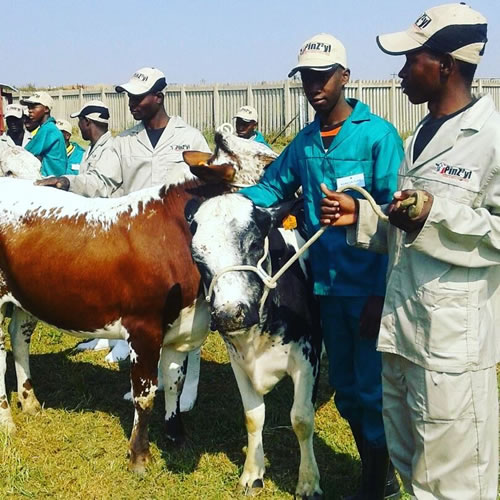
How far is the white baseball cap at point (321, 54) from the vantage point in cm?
353

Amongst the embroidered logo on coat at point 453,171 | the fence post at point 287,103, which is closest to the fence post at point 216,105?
the fence post at point 287,103

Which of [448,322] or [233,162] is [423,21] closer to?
[448,322]

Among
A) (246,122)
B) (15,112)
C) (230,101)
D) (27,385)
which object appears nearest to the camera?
(27,385)

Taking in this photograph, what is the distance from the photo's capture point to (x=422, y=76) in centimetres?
280

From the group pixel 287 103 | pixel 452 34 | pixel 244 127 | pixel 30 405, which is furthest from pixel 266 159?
pixel 287 103

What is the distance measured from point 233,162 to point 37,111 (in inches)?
196

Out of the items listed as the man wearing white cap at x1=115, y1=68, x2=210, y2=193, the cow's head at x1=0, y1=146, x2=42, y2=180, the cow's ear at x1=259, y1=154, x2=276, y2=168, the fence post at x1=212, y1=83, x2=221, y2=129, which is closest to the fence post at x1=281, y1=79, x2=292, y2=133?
the fence post at x1=212, y1=83, x2=221, y2=129

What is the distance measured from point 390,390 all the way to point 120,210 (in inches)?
90.2

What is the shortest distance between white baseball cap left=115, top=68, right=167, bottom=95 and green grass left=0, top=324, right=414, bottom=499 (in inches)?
97.6

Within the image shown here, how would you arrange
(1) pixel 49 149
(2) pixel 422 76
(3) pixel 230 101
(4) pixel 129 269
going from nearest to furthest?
(2) pixel 422 76 < (4) pixel 129 269 < (1) pixel 49 149 < (3) pixel 230 101

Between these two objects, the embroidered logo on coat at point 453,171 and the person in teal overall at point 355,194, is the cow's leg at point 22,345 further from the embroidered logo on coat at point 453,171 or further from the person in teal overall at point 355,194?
the embroidered logo on coat at point 453,171

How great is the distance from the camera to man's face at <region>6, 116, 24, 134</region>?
9.09m

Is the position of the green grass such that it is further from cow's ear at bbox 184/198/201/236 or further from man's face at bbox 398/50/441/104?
man's face at bbox 398/50/441/104

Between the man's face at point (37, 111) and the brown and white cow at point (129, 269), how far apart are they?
12.6ft
